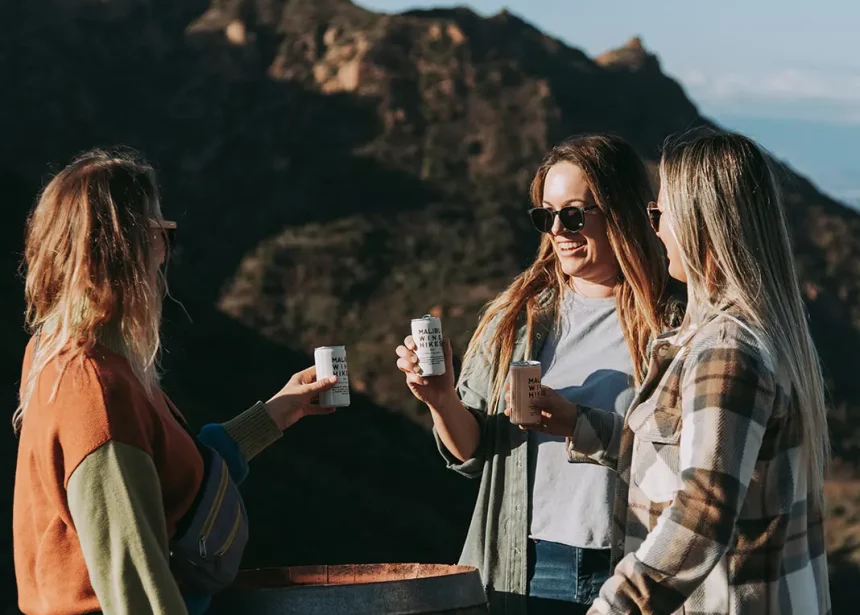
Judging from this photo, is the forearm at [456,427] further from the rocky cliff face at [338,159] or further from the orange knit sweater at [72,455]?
the rocky cliff face at [338,159]

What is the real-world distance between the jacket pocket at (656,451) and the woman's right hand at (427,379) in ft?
2.41

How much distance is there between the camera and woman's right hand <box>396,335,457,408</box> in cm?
322

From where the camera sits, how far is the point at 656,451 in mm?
2533

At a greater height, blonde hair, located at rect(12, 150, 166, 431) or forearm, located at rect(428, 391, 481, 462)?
blonde hair, located at rect(12, 150, 166, 431)

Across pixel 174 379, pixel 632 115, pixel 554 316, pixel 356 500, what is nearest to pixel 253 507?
pixel 356 500

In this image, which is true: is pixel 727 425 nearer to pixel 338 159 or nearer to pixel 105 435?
pixel 105 435

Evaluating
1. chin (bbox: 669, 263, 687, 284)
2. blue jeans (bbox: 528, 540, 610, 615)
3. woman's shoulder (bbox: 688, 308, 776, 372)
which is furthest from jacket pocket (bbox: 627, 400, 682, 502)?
blue jeans (bbox: 528, 540, 610, 615)

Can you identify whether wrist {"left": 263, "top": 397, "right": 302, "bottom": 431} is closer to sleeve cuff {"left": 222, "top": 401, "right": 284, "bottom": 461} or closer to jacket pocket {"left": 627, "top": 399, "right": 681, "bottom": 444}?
sleeve cuff {"left": 222, "top": 401, "right": 284, "bottom": 461}

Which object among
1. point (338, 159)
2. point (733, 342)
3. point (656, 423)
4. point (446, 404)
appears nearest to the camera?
point (733, 342)

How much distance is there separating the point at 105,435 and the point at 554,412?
118 cm

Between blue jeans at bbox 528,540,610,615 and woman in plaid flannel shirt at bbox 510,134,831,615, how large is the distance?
554mm

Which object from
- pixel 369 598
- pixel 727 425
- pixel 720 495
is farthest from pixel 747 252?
pixel 369 598

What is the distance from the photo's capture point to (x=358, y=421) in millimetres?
29531

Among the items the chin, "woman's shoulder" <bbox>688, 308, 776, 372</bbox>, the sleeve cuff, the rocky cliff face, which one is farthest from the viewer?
the rocky cliff face
